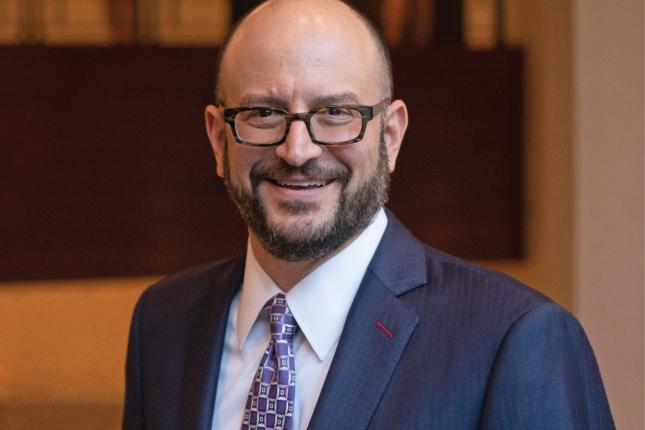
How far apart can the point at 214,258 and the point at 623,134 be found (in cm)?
247

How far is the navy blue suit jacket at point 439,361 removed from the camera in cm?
168

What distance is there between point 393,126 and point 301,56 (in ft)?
0.80

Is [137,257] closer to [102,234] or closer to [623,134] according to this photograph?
[102,234]

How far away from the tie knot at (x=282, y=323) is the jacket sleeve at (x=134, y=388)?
374 mm

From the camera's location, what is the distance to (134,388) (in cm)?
214

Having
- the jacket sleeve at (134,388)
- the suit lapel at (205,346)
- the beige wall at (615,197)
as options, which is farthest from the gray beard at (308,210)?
the beige wall at (615,197)

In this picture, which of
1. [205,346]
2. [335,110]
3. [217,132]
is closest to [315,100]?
[335,110]

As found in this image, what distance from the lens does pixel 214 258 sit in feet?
16.3

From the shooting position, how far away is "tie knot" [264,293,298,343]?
1882 mm

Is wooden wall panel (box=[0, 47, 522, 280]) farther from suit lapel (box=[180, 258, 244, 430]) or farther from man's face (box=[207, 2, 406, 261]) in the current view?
man's face (box=[207, 2, 406, 261])

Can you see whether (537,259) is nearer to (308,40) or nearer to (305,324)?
(305,324)

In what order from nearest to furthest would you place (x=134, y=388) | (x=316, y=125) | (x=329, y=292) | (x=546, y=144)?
(x=316, y=125) < (x=329, y=292) < (x=134, y=388) < (x=546, y=144)

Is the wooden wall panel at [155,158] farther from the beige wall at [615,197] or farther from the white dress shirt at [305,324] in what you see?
the white dress shirt at [305,324]

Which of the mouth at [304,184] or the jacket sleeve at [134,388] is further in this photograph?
the jacket sleeve at [134,388]
